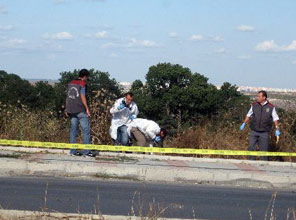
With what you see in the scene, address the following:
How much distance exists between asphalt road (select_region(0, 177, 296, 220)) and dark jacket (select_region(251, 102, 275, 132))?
260 centimetres

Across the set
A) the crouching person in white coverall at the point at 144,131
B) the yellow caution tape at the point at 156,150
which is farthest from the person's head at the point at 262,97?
the crouching person in white coverall at the point at 144,131

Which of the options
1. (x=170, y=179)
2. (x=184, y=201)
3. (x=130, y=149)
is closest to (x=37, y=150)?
(x=130, y=149)

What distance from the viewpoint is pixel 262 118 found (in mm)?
12391

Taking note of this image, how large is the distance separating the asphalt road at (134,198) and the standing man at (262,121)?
8.43 feet

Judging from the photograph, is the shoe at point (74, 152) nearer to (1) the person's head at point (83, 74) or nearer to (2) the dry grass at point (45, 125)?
(1) the person's head at point (83, 74)

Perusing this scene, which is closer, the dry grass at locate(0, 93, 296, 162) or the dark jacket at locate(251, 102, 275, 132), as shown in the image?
the dark jacket at locate(251, 102, 275, 132)

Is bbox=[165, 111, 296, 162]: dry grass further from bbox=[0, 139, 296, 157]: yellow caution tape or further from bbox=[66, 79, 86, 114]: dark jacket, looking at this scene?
bbox=[66, 79, 86, 114]: dark jacket

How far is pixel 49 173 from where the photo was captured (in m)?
10.3

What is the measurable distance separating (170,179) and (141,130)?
105 inches

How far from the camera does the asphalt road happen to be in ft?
24.3

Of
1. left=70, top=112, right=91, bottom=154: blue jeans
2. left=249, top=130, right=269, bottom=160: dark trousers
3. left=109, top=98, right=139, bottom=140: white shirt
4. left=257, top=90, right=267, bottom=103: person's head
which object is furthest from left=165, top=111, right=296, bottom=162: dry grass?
left=70, top=112, right=91, bottom=154: blue jeans

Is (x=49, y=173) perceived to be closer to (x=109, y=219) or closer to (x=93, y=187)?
(x=93, y=187)

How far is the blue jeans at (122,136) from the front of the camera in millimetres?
12555

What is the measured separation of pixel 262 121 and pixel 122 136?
2.84 m
